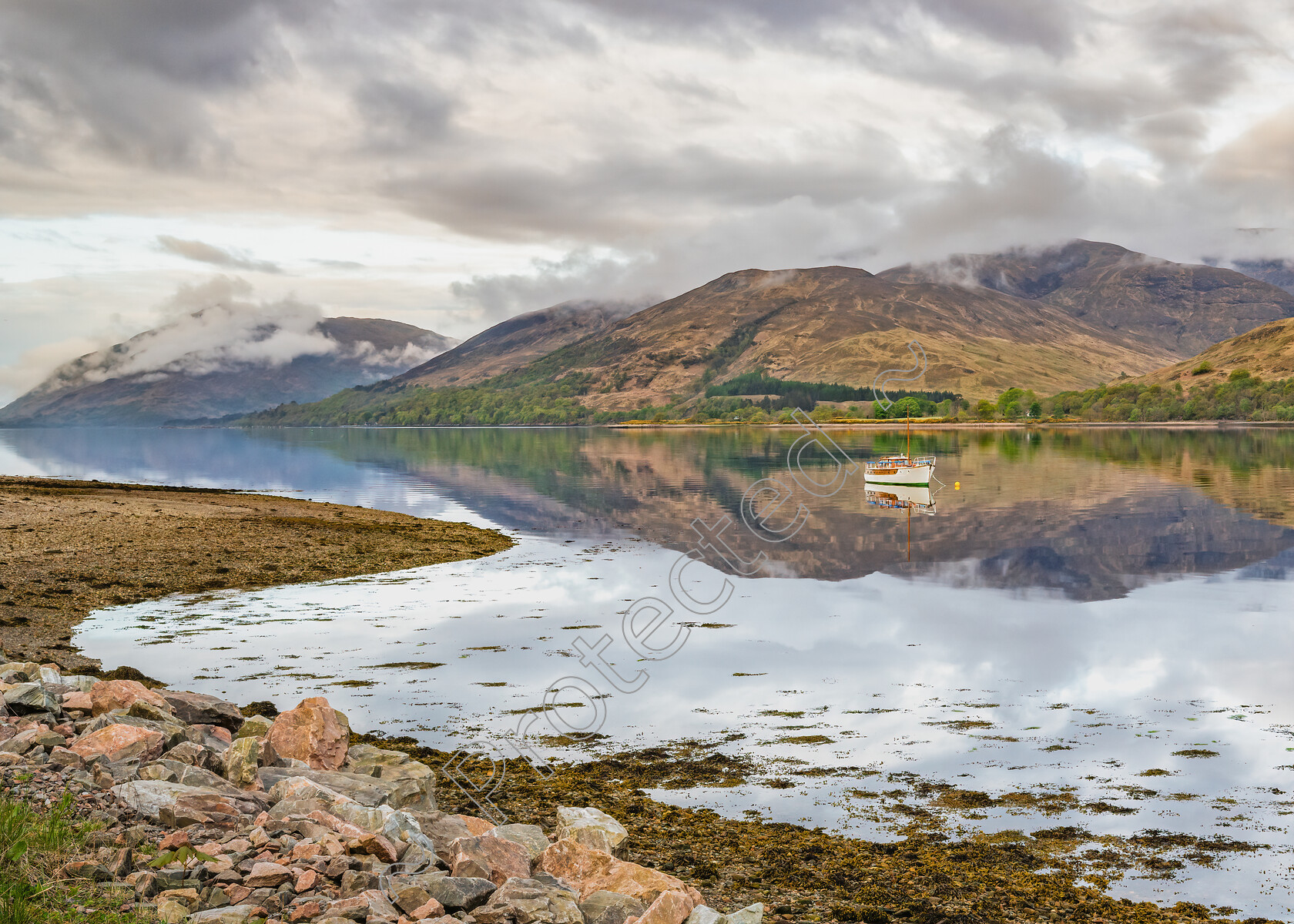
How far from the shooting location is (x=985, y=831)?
34.7 feet

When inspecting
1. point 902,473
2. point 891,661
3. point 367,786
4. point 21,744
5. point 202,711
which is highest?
point 902,473

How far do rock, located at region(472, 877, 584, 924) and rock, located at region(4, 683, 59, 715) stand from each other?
275 inches

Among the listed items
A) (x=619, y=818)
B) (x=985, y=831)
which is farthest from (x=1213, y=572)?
(x=619, y=818)

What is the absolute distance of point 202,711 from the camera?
41.1 ft

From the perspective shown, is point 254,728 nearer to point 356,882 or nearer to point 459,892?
point 356,882

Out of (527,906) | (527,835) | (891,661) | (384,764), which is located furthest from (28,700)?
(891,661)

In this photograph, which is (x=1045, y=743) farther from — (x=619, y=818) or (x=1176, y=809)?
(x=619, y=818)

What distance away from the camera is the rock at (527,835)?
31.3 feet

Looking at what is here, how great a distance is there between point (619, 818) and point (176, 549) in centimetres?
2647

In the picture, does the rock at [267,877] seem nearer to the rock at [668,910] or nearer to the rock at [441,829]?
the rock at [441,829]

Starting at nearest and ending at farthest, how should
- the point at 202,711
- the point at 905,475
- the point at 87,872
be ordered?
the point at 87,872 < the point at 202,711 < the point at 905,475

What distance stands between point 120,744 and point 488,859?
464 centimetres

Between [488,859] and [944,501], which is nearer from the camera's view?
[488,859]

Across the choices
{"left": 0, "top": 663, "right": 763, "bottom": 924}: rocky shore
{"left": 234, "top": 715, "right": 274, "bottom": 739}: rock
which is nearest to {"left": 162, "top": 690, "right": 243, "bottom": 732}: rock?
{"left": 234, "top": 715, "right": 274, "bottom": 739}: rock
